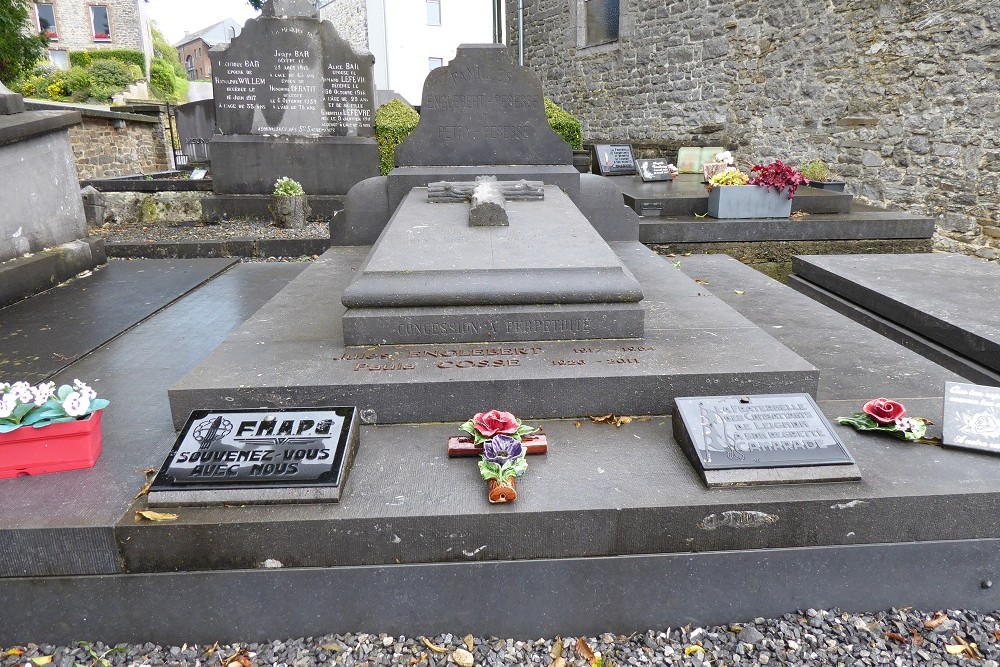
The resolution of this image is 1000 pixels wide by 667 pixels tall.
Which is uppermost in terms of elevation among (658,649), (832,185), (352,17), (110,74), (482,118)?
(352,17)

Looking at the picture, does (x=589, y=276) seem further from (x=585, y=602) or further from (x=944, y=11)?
(x=944, y=11)

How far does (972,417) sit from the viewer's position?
252cm

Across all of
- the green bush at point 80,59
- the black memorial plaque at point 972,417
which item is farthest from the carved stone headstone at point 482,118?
the green bush at point 80,59

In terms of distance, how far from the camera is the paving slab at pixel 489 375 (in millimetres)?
2697

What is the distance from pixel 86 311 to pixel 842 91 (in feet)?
33.0

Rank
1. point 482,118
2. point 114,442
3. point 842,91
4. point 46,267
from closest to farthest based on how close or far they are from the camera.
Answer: point 114,442, point 46,267, point 482,118, point 842,91

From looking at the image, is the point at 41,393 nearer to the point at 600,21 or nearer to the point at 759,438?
the point at 759,438

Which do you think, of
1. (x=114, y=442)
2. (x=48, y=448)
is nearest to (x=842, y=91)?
(x=114, y=442)

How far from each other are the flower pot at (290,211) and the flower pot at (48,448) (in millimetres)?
6317

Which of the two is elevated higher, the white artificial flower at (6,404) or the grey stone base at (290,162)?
the grey stone base at (290,162)

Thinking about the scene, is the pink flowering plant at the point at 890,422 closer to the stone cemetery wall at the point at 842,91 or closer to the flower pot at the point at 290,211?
the stone cemetery wall at the point at 842,91

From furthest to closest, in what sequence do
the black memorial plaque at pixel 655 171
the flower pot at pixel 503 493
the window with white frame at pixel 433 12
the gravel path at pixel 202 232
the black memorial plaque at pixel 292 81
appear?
the window with white frame at pixel 433 12 < the black memorial plaque at pixel 655 171 < the black memorial plaque at pixel 292 81 < the gravel path at pixel 202 232 < the flower pot at pixel 503 493

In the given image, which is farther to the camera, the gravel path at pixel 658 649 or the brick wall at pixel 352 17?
the brick wall at pixel 352 17

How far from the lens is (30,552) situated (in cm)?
208
